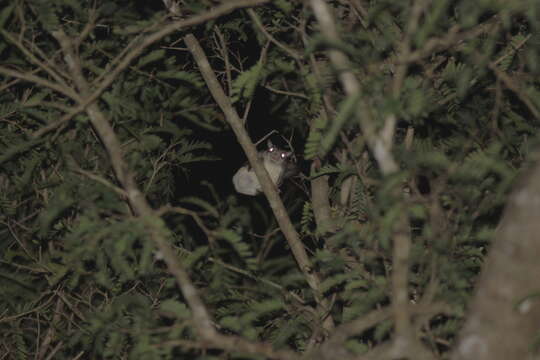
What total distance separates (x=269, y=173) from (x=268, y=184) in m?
2.24

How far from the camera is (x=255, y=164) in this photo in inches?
132

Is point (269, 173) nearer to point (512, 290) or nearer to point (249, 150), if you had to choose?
point (249, 150)

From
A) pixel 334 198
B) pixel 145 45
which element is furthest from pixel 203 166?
pixel 145 45

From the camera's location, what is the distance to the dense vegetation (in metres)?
1.65

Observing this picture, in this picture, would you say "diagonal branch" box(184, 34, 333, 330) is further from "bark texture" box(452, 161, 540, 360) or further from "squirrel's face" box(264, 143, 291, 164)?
"squirrel's face" box(264, 143, 291, 164)

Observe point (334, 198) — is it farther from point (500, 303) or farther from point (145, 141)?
point (500, 303)

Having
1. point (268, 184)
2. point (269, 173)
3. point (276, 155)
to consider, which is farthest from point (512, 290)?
point (276, 155)

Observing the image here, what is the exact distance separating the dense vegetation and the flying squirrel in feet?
4.16

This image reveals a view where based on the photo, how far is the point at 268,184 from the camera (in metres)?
3.38

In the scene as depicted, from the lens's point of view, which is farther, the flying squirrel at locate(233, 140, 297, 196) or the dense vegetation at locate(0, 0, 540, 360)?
the flying squirrel at locate(233, 140, 297, 196)

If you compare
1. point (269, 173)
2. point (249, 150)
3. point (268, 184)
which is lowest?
point (269, 173)

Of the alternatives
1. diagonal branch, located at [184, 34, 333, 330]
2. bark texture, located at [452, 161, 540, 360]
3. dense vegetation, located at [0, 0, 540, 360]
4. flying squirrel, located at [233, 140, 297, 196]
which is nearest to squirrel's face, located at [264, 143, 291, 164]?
flying squirrel, located at [233, 140, 297, 196]

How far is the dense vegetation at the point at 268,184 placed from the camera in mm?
1646

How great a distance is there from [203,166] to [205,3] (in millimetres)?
5801
